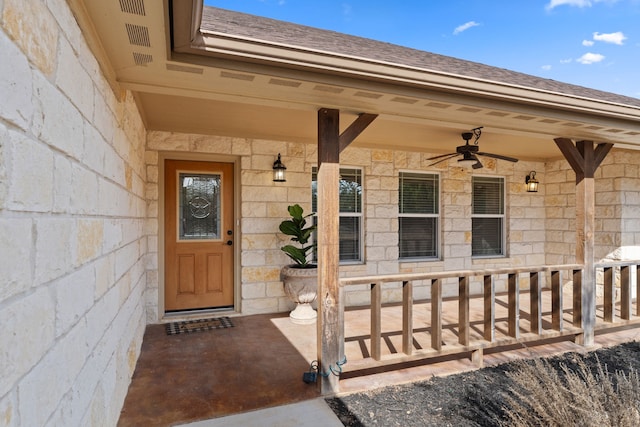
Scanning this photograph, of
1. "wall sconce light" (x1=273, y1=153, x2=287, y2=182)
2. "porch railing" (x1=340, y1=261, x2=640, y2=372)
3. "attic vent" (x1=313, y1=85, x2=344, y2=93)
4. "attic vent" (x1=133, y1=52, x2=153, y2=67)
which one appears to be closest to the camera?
"attic vent" (x1=133, y1=52, x2=153, y2=67)

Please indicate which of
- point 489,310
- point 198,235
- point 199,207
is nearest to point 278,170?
point 199,207

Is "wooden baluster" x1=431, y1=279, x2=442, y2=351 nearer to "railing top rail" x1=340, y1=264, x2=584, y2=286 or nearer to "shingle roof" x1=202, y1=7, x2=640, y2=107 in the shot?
"railing top rail" x1=340, y1=264, x2=584, y2=286

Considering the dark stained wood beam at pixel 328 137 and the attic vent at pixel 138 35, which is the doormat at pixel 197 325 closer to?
the dark stained wood beam at pixel 328 137

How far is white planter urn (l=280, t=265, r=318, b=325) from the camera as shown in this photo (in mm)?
4133

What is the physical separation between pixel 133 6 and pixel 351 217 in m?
3.99

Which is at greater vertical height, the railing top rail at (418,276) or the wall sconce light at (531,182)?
the wall sconce light at (531,182)

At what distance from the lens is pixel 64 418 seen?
1.18m

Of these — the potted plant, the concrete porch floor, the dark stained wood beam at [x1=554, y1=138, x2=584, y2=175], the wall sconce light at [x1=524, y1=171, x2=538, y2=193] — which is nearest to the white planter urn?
the potted plant

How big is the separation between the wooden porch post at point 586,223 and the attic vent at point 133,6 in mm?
3979

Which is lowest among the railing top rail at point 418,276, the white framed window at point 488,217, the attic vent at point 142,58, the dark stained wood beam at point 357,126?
the railing top rail at point 418,276

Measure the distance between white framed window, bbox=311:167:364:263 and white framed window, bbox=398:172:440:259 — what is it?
0.66 m

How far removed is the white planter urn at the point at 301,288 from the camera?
4.13 metres

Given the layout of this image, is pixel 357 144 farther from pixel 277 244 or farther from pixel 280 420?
pixel 280 420

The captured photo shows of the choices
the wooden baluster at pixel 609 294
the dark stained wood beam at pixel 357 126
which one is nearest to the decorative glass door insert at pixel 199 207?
the dark stained wood beam at pixel 357 126
